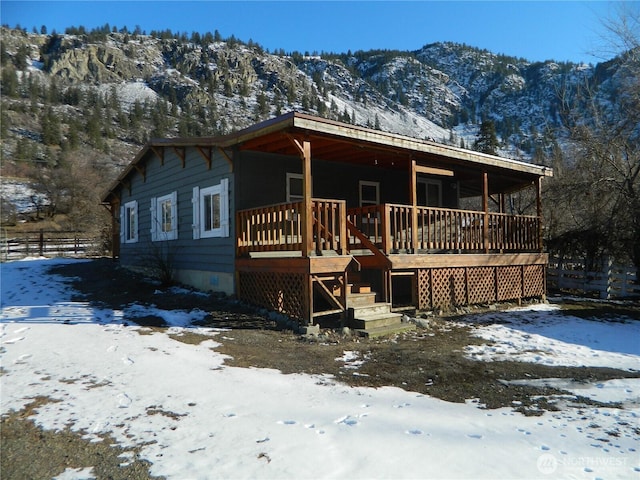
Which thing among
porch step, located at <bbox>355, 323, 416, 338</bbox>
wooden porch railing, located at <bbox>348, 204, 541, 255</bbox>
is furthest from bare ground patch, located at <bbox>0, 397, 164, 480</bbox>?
wooden porch railing, located at <bbox>348, 204, 541, 255</bbox>

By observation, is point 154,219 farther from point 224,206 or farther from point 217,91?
point 217,91

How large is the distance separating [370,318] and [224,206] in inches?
176

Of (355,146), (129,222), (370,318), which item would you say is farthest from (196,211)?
(129,222)

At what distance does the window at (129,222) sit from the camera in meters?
15.4

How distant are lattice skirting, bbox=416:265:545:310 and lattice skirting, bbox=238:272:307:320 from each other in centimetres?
295

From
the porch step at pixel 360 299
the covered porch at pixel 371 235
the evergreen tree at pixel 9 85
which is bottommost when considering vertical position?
the porch step at pixel 360 299

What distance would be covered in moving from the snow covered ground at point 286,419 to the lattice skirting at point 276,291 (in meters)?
1.94

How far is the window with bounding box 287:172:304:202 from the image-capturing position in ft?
35.0

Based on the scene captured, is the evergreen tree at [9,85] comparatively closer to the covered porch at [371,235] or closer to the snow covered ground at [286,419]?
the covered porch at [371,235]

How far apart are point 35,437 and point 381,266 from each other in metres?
6.68

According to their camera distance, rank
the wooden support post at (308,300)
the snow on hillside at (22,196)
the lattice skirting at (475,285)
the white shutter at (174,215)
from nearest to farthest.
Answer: the wooden support post at (308,300)
the lattice skirting at (475,285)
the white shutter at (174,215)
the snow on hillside at (22,196)

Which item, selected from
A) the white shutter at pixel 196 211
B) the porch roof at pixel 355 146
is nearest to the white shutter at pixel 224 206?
the porch roof at pixel 355 146

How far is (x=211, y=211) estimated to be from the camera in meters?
10.9

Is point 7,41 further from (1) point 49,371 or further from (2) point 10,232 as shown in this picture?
(1) point 49,371
